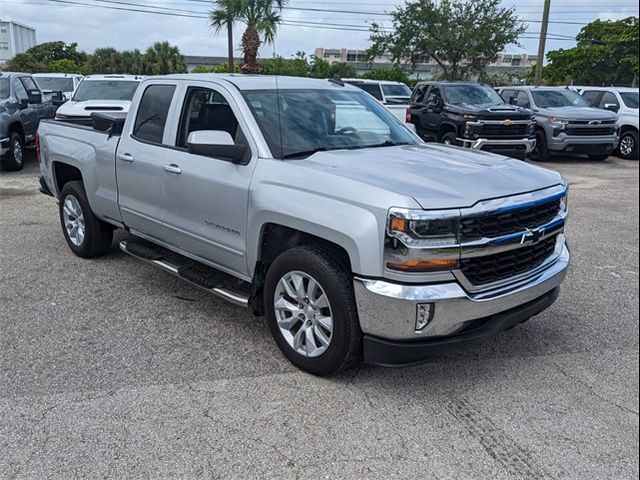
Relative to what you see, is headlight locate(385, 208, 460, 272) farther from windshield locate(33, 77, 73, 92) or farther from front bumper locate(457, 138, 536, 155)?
windshield locate(33, 77, 73, 92)

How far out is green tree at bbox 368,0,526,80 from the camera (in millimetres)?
37688

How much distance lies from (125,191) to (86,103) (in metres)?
8.62

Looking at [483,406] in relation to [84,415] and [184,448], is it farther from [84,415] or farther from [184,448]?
[84,415]

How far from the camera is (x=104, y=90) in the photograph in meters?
13.9

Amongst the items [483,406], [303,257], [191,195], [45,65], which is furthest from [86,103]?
[45,65]

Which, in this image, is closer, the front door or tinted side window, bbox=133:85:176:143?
the front door

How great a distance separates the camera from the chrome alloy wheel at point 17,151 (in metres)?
12.2

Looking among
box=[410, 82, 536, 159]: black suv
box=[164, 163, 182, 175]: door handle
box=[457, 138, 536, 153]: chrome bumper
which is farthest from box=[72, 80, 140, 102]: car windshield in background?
box=[164, 163, 182, 175]: door handle

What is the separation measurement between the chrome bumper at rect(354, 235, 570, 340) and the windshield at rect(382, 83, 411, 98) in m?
15.7

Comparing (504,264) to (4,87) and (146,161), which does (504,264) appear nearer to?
(146,161)

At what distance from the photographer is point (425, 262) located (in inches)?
130

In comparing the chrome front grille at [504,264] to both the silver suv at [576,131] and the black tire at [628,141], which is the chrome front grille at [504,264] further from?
the black tire at [628,141]

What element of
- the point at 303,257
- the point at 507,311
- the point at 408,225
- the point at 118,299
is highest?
the point at 408,225

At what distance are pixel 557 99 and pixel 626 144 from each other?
6.93 ft
